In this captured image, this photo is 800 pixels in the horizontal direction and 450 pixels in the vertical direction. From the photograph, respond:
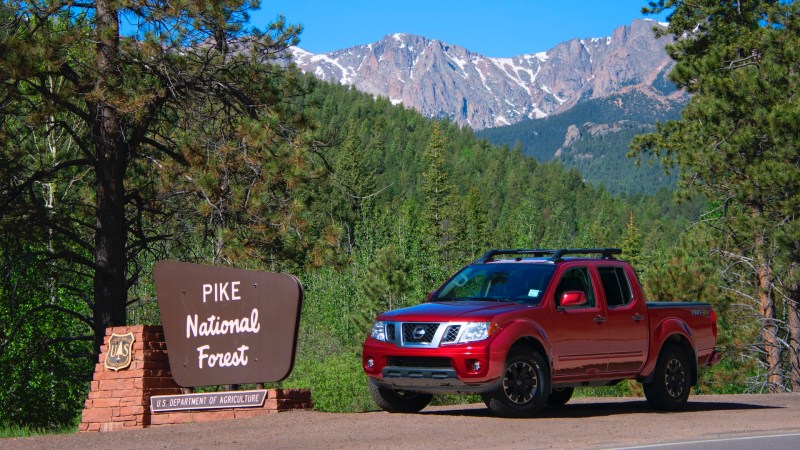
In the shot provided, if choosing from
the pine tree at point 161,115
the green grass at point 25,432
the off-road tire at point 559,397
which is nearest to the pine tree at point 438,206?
the pine tree at point 161,115

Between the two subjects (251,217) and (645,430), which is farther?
(251,217)

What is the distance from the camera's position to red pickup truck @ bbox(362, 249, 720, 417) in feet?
37.6

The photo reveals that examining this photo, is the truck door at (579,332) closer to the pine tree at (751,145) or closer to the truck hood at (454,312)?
the truck hood at (454,312)

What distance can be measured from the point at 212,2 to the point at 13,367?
1381 centimetres

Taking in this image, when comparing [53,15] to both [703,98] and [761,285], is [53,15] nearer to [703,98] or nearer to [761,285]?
[703,98]

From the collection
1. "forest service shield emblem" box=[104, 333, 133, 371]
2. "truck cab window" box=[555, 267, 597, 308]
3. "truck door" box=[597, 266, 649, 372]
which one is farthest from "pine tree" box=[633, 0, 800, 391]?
"forest service shield emblem" box=[104, 333, 133, 371]

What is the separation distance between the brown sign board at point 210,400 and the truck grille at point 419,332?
2.02m

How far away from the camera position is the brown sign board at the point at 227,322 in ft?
41.0

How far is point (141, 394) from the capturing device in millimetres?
13008

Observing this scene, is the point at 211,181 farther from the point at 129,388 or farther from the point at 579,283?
the point at 579,283

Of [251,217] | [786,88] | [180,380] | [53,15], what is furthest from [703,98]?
[180,380]

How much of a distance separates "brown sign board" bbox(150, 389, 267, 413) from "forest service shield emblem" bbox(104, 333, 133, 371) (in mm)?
653

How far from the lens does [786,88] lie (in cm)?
2723

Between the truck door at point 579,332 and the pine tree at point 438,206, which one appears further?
the pine tree at point 438,206
